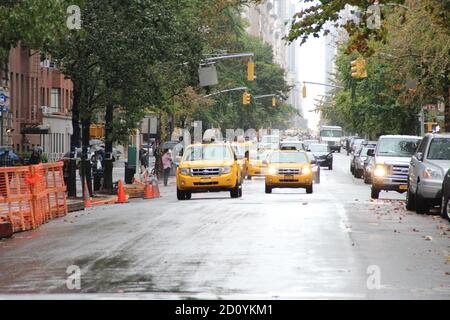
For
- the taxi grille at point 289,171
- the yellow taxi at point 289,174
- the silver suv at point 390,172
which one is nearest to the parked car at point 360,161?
the yellow taxi at point 289,174

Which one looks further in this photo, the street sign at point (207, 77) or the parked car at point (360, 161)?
the parked car at point (360, 161)

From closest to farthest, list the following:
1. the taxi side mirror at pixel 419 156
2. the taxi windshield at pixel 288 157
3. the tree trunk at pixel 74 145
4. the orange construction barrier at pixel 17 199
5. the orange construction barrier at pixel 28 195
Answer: the orange construction barrier at pixel 17 199 → the orange construction barrier at pixel 28 195 → the taxi side mirror at pixel 419 156 → the tree trunk at pixel 74 145 → the taxi windshield at pixel 288 157

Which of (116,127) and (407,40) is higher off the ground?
(407,40)

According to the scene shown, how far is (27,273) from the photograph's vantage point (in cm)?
1460

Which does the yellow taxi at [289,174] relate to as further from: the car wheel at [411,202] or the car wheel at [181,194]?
the car wheel at [411,202]

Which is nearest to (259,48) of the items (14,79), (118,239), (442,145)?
(14,79)

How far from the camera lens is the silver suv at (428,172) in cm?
2706

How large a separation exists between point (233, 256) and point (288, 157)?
25.0 metres

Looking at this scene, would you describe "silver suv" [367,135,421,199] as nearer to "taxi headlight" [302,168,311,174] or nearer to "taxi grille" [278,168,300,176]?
"taxi headlight" [302,168,311,174]

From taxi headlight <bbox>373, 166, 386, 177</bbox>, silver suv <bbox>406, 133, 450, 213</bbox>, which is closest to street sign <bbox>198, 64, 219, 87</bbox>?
taxi headlight <bbox>373, 166, 386, 177</bbox>

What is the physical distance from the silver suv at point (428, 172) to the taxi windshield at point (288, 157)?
11313 millimetres
